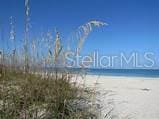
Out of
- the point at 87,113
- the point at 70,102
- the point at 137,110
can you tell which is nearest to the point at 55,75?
the point at 70,102

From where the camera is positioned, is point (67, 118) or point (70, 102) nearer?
point (67, 118)

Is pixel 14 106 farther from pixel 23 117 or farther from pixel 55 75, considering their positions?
pixel 55 75

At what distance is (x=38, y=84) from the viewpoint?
3.00m

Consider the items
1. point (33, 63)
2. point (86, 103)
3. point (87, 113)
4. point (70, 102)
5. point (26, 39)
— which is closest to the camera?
point (26, 39)

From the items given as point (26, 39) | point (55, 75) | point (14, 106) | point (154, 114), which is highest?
point (26, 39)

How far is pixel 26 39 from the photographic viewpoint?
7.68 ft

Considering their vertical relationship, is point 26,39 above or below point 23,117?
above

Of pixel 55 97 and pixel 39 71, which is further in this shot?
pixel 39 71

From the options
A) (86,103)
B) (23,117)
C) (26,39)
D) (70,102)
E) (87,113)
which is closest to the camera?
(23,117)

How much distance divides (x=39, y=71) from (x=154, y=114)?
54.8 inches

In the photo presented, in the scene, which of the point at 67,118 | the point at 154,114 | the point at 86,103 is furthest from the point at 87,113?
the point at 154,114

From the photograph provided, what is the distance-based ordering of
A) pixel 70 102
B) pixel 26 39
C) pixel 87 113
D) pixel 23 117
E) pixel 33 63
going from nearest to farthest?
1. pixel 23 117
2. pixel 26 39
3. pixel 87 113
4. pixel 70 102
5. pixel 33 63

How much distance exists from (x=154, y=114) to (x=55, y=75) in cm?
114

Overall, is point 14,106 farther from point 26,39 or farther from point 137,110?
point 137,110
